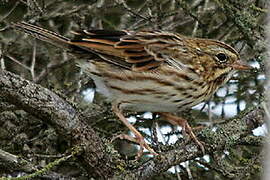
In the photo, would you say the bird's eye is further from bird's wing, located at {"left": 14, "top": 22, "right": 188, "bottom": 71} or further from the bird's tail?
the bird's tail

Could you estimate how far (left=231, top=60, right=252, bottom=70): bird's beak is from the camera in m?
4.74

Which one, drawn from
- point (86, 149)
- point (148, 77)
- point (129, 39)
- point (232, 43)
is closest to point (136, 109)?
point (148, 77)

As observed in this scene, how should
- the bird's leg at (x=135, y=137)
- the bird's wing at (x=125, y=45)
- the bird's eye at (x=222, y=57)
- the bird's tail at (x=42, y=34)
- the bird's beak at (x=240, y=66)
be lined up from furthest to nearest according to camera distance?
the bird's eye at (x=222, y=57) < the bird's beak at (x=240, y=66) < the bird's wing at (x=125, y=45) < the bird's tail at (x=42, y=34) < the bird's leg at (x=135, y=137)

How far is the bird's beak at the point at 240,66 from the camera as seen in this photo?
187 inches

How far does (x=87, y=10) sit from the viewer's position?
5266mm

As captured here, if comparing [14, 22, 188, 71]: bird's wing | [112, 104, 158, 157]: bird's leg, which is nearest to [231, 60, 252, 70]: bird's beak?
[14, 22, 188, 71]: bird's wing

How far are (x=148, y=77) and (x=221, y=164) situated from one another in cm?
84

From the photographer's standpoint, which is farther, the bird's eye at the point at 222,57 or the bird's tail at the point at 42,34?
the bird's eye at the point at 222,57

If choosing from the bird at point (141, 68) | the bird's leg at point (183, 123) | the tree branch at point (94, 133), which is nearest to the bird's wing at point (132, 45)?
the bird at point (141, 68)

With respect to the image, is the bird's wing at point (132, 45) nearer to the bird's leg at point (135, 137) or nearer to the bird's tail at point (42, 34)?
the bird's tail at point (42, 34)

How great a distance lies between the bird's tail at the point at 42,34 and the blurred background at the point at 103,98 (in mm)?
333

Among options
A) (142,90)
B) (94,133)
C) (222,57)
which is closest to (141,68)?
(142,90)

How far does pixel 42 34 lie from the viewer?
445 cm

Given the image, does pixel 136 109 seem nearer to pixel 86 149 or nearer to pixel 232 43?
pixel 86 149
